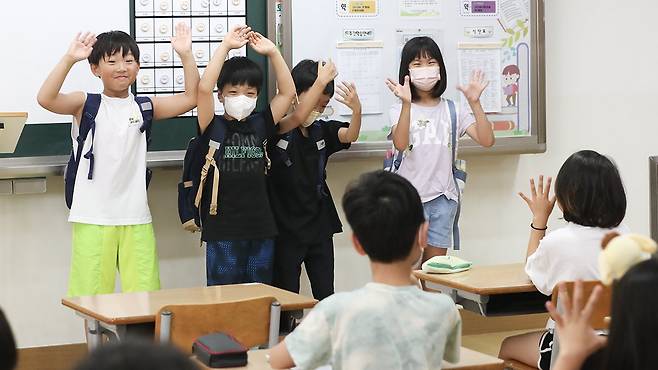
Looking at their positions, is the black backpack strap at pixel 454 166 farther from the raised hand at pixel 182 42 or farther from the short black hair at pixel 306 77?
the raised hand at pixel 182 42

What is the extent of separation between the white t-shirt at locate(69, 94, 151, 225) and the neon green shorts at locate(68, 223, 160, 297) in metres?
0.05

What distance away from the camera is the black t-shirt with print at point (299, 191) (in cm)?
477

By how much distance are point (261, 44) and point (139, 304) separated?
161 centimetres

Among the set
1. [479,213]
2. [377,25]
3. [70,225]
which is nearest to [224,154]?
[70,225]

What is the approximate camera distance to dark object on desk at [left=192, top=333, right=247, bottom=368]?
98.0 inches

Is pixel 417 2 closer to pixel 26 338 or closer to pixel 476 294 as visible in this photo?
pixel 476 294

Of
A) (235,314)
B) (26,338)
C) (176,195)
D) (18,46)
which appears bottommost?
(26,338)

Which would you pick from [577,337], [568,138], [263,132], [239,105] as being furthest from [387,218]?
[568,138]

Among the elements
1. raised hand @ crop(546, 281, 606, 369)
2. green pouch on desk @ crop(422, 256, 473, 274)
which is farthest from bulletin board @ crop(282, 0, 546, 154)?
raised hand @ crop(546, 281, 606, 369)

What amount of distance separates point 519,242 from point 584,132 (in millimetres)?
742

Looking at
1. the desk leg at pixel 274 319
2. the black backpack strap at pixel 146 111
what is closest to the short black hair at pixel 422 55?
the black backpack strap at pixel 146 111

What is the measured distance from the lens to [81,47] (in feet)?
14.0

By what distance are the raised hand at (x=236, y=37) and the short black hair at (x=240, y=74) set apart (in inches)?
2.7

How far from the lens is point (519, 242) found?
229 inches
